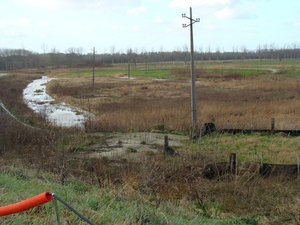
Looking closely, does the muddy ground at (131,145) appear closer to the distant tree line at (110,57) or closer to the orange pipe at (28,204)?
the orange pipe at (28,204)

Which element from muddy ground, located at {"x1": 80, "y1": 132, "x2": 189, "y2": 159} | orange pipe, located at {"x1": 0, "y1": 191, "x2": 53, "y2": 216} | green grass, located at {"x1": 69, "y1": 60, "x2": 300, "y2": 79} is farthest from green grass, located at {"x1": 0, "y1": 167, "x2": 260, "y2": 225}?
green grass, located at {"x1": 69, "y1": 60, "x2": 300, "y2": 79}

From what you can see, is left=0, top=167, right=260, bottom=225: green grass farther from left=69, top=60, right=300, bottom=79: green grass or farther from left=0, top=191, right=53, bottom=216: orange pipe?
left=69, top=60, right=300, bottom=79: green grass

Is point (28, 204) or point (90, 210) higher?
point (28, 204)

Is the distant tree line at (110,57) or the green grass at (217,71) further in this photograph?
the distant tree line at (110,57)

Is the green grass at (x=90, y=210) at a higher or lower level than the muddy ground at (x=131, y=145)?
higher

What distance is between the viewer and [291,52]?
17988 centimetres

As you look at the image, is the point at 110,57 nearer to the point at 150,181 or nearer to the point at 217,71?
the point at 217,71

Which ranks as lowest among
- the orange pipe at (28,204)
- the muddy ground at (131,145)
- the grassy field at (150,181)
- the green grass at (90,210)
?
the muddy ground at (131,145)

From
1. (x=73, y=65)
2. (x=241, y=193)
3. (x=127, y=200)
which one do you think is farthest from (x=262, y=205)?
(x=73, y=65)

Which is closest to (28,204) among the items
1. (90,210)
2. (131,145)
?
(90,210)

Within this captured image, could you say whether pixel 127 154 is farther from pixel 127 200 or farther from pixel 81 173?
pixel 127 200

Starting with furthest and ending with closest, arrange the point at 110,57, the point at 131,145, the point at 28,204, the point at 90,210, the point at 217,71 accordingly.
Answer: the point at 110,57 < the point at 217,71 < the point at 131,145 < the point at 90,210 < the point at 28,204

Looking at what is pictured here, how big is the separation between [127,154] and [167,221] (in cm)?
958

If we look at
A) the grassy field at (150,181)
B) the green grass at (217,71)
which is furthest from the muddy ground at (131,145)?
the green grass at (217,71)
